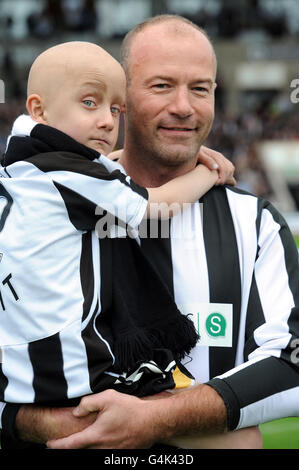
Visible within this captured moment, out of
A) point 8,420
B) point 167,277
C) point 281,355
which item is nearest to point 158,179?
point 167,277

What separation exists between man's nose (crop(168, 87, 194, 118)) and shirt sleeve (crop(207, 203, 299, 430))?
339 millimetres

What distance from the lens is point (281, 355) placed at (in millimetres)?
1610

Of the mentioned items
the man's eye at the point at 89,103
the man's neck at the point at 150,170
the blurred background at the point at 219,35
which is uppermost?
the blurred background at the point at 219,35

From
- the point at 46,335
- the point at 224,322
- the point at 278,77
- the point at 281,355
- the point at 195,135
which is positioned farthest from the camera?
the point at 278,77

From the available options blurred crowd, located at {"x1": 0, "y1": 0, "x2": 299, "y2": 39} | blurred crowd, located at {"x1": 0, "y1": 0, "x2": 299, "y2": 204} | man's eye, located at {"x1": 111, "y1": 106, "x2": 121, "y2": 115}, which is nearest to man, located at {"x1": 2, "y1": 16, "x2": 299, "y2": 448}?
man's eye, located at {"x1": 111, "y1": 106, "x2": 121, "y2": 115}

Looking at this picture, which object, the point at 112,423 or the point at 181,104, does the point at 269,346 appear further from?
the point at 181,104

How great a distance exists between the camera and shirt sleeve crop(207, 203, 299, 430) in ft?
5.15

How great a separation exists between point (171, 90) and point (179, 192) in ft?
1.06

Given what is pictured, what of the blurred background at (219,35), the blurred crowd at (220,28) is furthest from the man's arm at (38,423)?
the blurred background at (219,35)

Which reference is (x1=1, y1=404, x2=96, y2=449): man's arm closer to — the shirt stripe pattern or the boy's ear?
the shirt stripe pattern

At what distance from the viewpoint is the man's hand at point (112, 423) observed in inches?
57.4

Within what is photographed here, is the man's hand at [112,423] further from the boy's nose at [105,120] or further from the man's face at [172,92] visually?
the man's face at [172,92]
